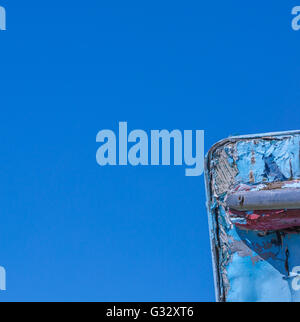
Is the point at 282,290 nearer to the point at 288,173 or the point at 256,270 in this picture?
the point at 256,270

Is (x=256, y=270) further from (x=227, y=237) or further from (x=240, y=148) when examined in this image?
(x=240, y=148)

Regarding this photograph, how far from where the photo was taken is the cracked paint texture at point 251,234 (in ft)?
13.1

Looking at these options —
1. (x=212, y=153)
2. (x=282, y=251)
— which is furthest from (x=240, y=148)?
(x=282, y=251)

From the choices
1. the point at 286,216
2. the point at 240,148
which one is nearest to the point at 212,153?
the point at 240,148

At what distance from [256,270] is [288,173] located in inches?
13.8

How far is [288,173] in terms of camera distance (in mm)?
4023

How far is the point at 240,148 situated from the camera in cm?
409

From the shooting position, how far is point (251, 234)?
4.03m

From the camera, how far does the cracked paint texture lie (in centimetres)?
399

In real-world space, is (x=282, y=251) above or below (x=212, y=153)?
below
